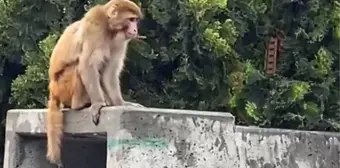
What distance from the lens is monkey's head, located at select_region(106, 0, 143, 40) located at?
681cm

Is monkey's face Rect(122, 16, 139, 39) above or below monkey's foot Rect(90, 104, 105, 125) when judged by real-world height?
above

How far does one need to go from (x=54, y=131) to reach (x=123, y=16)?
1.06 m

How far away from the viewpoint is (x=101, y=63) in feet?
22.4

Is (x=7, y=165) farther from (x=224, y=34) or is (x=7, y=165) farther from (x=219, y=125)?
(x=224, y=34)

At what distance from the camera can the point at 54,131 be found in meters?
6.63

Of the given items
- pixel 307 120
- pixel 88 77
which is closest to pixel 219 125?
pixel 88 77

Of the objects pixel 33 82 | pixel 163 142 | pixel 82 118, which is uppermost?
pixel 33 82

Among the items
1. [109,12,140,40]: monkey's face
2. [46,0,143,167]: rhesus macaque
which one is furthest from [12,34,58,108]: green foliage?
[109,12,140,40]: monkey's face

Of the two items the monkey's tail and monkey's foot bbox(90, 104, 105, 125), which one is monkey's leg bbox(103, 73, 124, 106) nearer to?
the monkey's tail

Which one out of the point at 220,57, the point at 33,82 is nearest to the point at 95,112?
the point at 220,57

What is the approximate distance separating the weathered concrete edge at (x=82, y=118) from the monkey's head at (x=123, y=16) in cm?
75

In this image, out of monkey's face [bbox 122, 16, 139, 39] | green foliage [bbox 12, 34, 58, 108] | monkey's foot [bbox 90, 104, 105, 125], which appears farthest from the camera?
green foliage [bbox 12, 34, 58, 108]

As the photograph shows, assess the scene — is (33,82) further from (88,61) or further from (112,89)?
(88,61)

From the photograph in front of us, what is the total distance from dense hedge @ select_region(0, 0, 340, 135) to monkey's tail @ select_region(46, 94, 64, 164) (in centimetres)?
295
